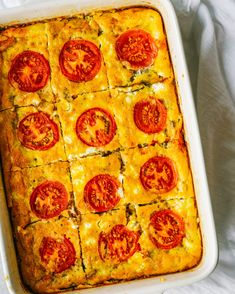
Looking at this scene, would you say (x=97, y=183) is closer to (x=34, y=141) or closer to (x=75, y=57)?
(x=34, y=141)

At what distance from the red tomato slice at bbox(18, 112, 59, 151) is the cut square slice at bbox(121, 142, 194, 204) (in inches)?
17.0

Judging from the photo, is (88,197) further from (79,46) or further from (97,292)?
(79,46)

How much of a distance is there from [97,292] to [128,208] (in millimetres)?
515

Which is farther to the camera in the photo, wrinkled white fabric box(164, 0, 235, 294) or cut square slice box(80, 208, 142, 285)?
wrinkled white fabric box(164, 0, 235, 294)

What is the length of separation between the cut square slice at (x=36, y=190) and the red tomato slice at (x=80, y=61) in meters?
0.53

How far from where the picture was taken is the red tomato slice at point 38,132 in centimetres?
319

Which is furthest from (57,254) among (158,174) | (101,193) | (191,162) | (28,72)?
(28,72)

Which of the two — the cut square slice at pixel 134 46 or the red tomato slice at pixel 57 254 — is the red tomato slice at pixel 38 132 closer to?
the cut square slice at pixel 134 46

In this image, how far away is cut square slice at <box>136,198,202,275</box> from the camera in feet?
10.4

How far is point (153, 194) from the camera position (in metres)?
3.19

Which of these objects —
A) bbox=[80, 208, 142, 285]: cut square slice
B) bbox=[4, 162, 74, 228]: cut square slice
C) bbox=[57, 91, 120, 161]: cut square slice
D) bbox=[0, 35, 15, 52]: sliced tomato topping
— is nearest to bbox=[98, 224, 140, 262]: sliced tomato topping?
bbox=[80, 208, 142, 285]: cut square slice

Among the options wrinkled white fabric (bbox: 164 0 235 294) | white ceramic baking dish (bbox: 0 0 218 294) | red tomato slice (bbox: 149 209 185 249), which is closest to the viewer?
white ceramic baking dish (bbox: 0 0 218 294)

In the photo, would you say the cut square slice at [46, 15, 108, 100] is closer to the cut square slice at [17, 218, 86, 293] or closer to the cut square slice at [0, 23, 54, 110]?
the cut square slice at [0, 23, 54, 110]

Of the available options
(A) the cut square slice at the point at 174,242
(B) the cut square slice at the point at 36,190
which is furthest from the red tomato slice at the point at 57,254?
(A) the cut square slice at the point at 174,242
